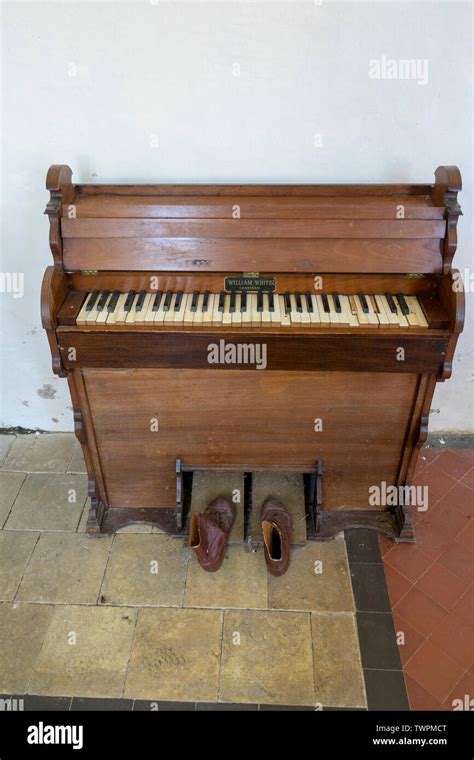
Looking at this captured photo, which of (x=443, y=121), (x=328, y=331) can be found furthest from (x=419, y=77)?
(x=328, y=331)

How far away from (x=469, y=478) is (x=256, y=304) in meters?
1.57

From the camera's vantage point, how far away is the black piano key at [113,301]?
7.30 ft

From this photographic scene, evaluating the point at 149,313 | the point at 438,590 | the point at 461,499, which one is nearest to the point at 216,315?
the point at 149,313

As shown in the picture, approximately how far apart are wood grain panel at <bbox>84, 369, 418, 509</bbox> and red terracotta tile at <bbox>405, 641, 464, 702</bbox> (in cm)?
68

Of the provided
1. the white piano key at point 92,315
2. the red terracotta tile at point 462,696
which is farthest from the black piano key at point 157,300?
Result: the red terracotta tile at point 462,696

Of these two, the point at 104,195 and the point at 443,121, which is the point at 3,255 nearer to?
the point at 104,195

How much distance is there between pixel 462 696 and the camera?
7.09ft

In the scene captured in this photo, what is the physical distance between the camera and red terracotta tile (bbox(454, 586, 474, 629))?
240cm

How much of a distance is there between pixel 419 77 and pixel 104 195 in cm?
130

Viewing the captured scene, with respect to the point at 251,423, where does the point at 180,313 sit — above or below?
above

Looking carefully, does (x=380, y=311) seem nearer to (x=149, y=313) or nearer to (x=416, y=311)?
(x=416, y=311)

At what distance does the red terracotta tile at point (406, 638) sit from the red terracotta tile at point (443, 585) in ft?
0.60

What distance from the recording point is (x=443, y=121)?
2.37 m
